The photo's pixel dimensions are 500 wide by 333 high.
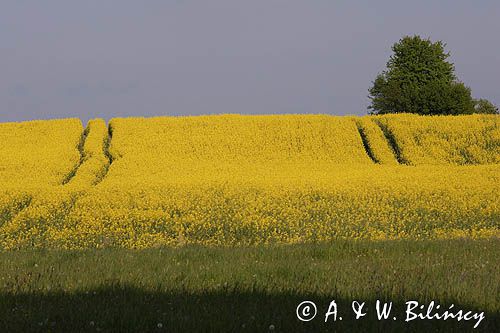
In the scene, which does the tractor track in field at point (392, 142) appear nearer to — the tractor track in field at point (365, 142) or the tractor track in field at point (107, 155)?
the tractor track in field at point (365, 142)

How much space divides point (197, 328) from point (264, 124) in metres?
35.5

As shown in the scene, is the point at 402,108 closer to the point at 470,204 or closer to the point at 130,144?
the point at 130,144

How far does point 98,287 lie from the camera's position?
7.30 meters

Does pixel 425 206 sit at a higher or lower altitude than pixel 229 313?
higher

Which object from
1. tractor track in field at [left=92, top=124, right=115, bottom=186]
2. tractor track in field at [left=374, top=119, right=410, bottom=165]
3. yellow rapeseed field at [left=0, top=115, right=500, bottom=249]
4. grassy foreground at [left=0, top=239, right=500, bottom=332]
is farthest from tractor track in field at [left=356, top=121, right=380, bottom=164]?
grassy foreground at [left=0, top=239, right=500, bottom=332]

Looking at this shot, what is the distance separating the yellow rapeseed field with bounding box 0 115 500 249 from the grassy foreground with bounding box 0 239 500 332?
22.4ft

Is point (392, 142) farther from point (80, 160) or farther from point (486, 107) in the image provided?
point (486, 107)

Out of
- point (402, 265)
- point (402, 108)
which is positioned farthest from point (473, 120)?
point (402, 265)

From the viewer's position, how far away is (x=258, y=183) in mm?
24219

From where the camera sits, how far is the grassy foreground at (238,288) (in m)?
5.49

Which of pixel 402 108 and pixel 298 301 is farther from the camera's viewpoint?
pixel 402 108

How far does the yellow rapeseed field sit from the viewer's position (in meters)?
18.6

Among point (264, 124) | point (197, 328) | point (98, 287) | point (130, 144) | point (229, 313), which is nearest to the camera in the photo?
point (197, 328)

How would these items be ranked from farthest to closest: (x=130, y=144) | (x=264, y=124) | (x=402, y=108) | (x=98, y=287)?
1. (x=402, y=108)
2. (x=264, y=124)
3. (x=130, y=144)
4. (x=98, y=287)
